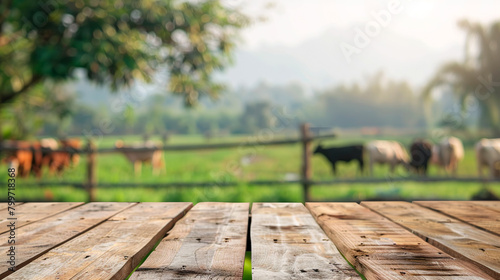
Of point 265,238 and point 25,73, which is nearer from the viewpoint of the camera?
point 265,238

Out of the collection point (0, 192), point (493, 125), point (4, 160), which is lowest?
point (0, 192)

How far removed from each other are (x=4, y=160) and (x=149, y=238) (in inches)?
330

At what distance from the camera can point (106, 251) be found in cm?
96

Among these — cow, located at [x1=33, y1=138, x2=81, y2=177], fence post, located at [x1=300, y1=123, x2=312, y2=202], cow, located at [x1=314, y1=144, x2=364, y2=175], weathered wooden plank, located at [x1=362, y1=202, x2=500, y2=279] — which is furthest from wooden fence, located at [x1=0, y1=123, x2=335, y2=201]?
weathered wooden plank, located at [x1=362, y1=202, x2=500, y2=279]

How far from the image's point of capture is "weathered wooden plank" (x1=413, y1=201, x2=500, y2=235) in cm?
133

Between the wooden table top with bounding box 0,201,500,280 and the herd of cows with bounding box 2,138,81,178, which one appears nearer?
the wooden table top with bounding box 0,201,500,280

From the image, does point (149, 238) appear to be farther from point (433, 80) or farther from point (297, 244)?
point (433, 80)

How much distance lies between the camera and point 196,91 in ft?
25.6

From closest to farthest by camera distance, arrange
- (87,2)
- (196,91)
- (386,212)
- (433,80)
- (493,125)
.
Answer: (386,212) → (87,2) → (196,91) → (433,80) → (493,125)

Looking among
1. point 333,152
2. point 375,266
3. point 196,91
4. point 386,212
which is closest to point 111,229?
point 375,266

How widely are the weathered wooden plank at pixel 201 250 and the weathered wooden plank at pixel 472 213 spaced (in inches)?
31.2

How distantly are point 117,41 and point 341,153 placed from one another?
3862mm

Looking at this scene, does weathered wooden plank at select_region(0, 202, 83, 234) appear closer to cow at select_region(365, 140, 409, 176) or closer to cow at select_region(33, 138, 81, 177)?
cow at select_region(365, 140, 409, 176)

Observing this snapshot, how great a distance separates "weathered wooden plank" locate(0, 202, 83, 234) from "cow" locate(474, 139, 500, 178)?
6810 millimetres
